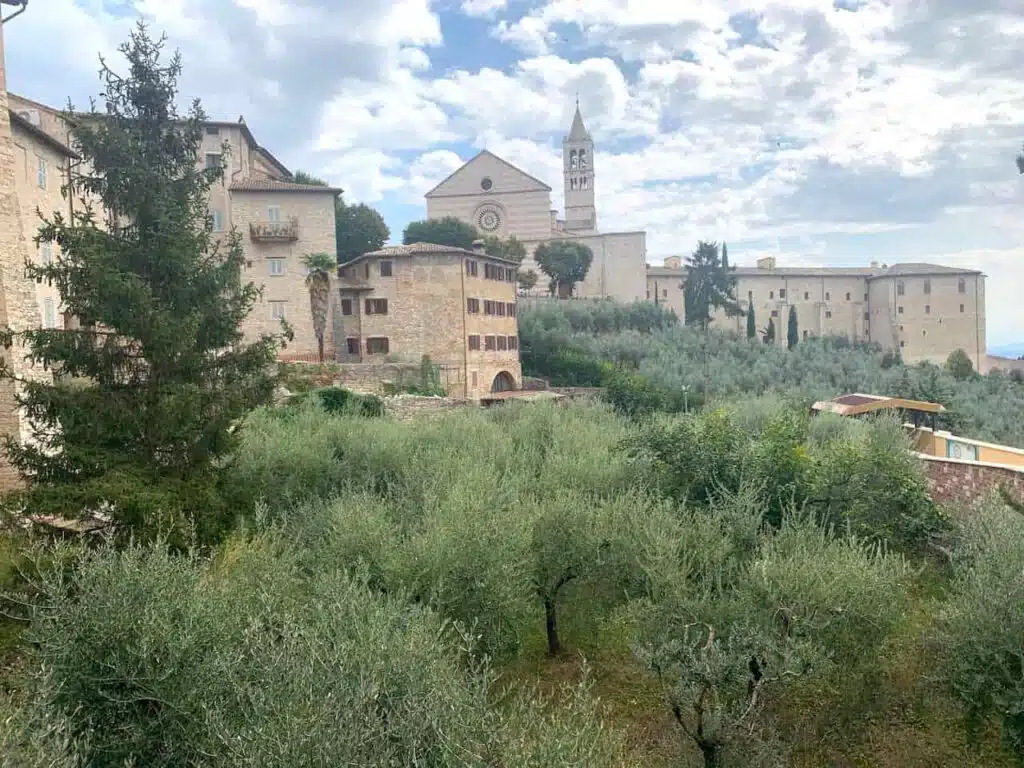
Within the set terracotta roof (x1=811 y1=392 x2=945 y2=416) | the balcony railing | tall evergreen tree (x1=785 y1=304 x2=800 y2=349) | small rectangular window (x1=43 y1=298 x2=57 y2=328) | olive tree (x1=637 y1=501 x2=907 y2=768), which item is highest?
the balcony railing

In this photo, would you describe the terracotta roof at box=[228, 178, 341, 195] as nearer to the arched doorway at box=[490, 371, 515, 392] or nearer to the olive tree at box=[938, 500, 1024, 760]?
the arched doorway at box=[490, 371, 515, 392]

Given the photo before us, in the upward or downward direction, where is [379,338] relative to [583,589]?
upward

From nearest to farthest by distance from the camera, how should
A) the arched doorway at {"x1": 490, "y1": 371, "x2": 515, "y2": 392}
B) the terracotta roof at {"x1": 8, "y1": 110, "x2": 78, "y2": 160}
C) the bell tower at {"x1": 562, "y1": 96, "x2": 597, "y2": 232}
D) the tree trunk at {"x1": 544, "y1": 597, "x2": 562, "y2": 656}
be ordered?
the tree trunk at {"x1": 544, "y1": 597, "x2": 562, "y2": 656}
the terracotta roof at {"x1": 8, "y1": 110, "x2": 78, "y2": 160}
the arched doorway at {"x1": 490, "y1": 371, "x2": 515, "y2": 392}
the bell tower at {"x1": 562, "y1": 96, "x2": 597, "y2": 232}

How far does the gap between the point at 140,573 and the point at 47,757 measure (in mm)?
2897

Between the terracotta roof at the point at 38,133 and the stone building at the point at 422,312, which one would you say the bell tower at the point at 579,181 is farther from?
the terracotta roof at the point at 38,133

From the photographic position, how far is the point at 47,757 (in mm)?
5391

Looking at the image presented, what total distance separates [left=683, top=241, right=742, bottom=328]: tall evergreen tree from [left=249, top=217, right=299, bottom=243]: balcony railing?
38.1 meters

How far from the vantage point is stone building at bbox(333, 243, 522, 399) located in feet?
127

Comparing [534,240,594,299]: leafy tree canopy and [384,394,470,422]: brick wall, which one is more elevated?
[534,240,594,299]: leafy tree canopy

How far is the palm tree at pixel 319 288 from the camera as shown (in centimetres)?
3797

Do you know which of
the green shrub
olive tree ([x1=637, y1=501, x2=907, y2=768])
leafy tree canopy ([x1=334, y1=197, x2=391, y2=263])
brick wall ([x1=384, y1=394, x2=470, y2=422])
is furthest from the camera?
leafy tree canopy ([x1=334, y1=197, x2=391, y2=263])

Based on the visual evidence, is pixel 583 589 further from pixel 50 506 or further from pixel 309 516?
pixel 50 506

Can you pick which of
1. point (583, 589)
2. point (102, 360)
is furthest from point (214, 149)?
point (583, 589)

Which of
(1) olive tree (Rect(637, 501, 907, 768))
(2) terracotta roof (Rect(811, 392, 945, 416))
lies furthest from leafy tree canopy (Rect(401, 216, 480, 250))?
(1) olive tree (Rect(637, 501, 907, 768))
